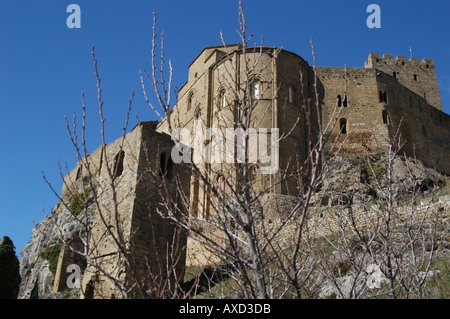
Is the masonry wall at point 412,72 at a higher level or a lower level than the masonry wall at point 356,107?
higher

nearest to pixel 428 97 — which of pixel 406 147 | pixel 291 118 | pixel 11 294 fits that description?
pixel 406 147

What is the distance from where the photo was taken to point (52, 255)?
25.6m

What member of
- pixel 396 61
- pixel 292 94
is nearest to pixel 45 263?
pixel 292 94

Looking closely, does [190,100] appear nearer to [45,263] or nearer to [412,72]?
[45,263]

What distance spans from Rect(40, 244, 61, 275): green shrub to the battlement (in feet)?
115

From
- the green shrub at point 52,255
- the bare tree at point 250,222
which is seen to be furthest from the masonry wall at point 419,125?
the green shrub at point 52,255

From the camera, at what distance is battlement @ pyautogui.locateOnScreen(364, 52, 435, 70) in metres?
48.2

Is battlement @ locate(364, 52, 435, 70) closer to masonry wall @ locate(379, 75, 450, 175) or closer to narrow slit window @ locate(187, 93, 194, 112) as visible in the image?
masonry wall @ locate(379, 75, 450, 175)

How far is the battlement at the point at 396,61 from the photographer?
48188mm

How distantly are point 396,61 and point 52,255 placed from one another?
37817 mm

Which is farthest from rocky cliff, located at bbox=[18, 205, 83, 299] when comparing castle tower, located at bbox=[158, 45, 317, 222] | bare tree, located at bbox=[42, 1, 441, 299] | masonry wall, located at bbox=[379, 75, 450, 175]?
masonry wall, located at bbox=[379, 75, 450, 175]

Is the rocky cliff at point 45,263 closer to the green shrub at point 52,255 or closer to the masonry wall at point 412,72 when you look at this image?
the green shrub at point 52,255

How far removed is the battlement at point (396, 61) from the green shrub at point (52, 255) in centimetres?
3499

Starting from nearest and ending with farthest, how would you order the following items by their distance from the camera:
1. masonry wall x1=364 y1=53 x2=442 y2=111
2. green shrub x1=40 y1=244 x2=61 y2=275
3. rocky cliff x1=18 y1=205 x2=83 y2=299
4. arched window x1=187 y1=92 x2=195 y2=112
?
1. rocky cliff x1=18 y1=205 x2=83 y2=299
2. green shrub x1=40 y1=244 x2=61 y2=275
3. arched window x1=187 y1=92 x2=195 y2=112
4. masonry wall x1=364 y1=53 x2=442 y2=111
